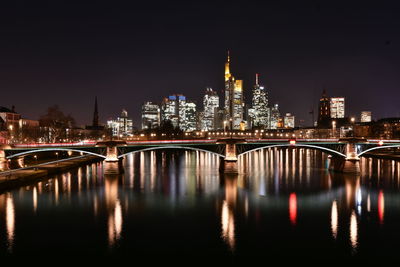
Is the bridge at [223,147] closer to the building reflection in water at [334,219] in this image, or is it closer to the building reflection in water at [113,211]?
the building reflection in water at [113,211]

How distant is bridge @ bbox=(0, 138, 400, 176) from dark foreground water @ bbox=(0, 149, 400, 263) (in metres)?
7.01

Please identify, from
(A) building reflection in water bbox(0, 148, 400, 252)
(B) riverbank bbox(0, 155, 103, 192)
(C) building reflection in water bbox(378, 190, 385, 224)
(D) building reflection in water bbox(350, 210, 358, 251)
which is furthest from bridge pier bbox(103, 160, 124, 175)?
(C) building reflection in water bbox(378, 190, 385, 224)

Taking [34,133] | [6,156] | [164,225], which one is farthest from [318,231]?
[34,133]

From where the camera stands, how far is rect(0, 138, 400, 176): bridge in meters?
67.6

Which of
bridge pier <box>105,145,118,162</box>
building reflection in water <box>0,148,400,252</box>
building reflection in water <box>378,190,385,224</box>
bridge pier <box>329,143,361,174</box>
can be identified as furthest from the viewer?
bridge pier <box>329,143,361,174</box>

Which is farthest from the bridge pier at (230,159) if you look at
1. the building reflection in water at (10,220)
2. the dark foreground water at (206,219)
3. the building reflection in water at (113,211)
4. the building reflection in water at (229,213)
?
the building reflection in water at (10,220)

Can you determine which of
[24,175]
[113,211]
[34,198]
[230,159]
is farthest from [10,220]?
[230,159]

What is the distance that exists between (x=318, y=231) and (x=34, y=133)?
94.0 meters

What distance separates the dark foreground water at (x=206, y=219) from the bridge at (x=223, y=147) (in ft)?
23.0

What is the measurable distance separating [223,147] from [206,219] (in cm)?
3385

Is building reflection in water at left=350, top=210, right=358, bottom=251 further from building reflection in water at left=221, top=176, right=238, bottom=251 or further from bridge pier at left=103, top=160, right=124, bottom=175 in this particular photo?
bridge pier at left=103, top=160, right=124, bottom=175

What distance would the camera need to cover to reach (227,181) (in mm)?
62250

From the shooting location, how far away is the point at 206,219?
3828 centimetres

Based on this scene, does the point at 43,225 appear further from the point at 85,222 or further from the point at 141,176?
the point at 141,176
